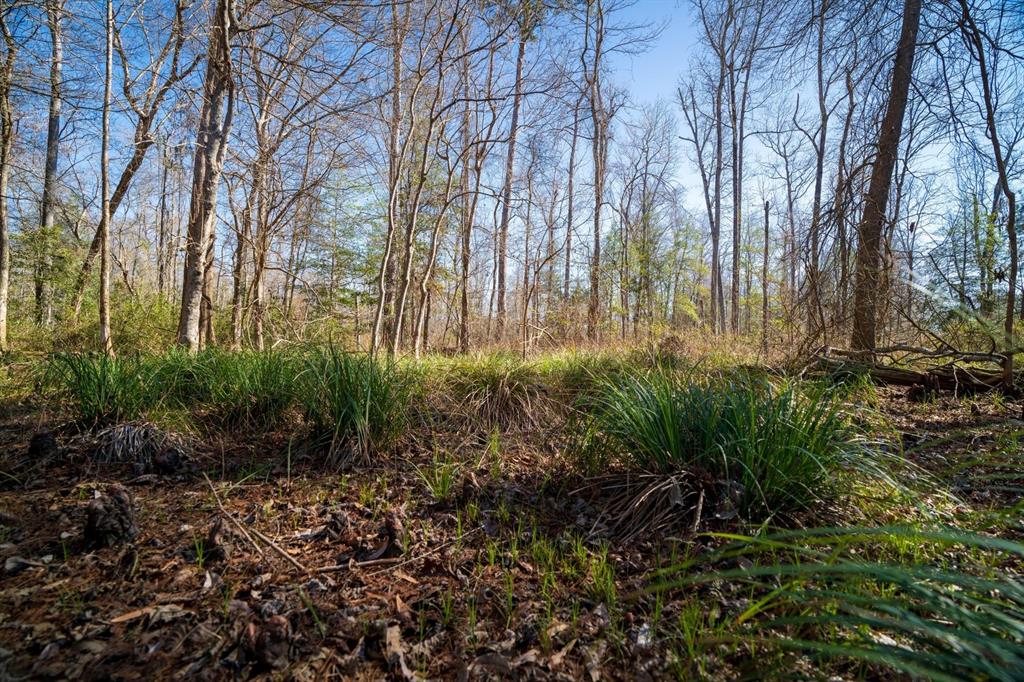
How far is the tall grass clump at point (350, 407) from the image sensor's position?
2723 mm

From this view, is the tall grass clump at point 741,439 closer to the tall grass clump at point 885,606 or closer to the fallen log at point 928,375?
the tall grass clump at point 885,606

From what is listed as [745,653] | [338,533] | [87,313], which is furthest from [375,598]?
[87,313]

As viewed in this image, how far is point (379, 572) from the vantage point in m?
1.66

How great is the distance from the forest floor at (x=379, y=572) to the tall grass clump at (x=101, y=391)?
18 cm

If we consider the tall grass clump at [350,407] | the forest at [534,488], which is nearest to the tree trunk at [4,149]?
the forest at [534,488]

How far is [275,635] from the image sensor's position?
123cm

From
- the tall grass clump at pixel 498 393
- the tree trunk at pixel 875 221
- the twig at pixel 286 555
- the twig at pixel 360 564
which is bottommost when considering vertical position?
the twig at pixel 360 564

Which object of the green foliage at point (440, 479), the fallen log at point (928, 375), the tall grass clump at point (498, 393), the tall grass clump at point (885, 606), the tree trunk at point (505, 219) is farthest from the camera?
the tree trunk at point (505, 219)

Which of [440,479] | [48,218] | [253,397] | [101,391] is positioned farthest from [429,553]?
[48,218]

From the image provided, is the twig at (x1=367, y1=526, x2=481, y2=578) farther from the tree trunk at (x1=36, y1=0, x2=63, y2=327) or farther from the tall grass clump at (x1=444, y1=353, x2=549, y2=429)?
the tree trunk at (x1=36, y1=0, x2=63, y2=327)

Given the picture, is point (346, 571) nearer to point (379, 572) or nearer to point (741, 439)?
point (379, 572)

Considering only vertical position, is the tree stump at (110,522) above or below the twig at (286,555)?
above

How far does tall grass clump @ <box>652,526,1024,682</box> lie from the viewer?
741mm

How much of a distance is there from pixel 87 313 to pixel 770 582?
389 inches
